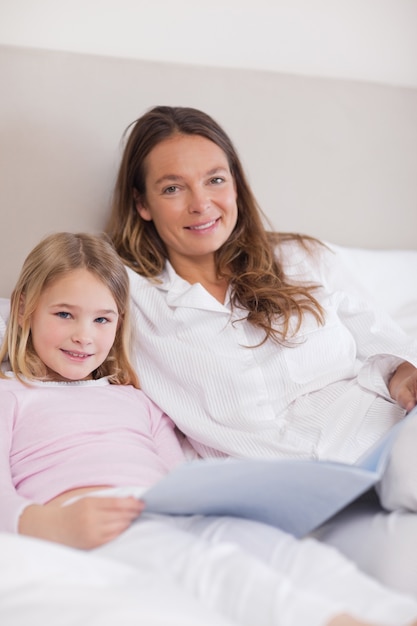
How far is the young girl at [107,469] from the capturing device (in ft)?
2.73

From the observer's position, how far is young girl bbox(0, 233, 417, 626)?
832 mm

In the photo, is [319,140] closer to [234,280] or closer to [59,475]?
[234,280]

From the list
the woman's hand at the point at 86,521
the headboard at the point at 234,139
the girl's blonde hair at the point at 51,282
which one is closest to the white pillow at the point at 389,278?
the headboard at the point at 234,139

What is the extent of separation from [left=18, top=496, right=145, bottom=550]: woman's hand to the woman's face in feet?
2.27

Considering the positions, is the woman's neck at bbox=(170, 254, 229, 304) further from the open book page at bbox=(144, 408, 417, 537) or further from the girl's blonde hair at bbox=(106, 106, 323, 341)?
the open book page at bbox=(144, 408, 417, 537)

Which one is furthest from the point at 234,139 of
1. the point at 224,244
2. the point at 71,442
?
the point at 71,442

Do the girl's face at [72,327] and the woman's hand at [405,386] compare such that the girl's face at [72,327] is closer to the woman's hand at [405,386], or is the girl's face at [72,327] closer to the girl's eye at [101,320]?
the girl's eye at [101,320]

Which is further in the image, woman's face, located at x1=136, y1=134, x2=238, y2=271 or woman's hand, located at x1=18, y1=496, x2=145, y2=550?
woman's face, located at x1=136, y1=134, x2=238, y2=271

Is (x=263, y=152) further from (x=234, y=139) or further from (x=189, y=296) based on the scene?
(x=189, y=296)

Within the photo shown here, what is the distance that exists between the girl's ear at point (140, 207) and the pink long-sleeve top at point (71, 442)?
16.7 inches

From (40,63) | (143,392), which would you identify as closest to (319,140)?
(40,63)

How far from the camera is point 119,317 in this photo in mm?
1453

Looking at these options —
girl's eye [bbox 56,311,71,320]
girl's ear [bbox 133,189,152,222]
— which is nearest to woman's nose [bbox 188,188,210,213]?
girl's ear [bbox 133,189,152,222]

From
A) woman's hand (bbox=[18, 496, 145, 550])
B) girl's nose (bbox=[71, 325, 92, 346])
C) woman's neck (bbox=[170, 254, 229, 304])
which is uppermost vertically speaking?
woman's neck (bbox=[170, 254, 229, 304])
